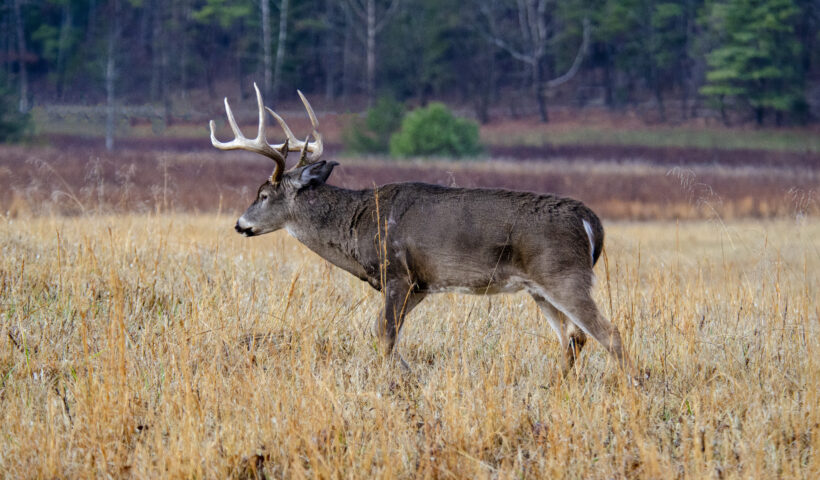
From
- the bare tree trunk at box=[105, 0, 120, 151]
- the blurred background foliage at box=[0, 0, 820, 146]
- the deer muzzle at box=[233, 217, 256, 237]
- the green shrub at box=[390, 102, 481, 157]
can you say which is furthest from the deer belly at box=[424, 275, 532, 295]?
the blurred background foliage at box=[0, 0, 820, 146]

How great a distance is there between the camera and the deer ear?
631 cm

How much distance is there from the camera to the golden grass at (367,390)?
4.00m

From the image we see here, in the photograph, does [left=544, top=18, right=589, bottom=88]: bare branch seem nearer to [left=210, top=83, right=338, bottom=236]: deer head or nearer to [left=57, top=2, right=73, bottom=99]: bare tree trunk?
[left=57, top=2, right=73, bottom=99]: bare tree trunk

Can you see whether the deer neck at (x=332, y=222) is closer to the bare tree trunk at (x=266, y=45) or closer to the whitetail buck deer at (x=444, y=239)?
the whitetail buck deer at (x=444, y=239)

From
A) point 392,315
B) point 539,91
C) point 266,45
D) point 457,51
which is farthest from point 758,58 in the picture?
point 392,315

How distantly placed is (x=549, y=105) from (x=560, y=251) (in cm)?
4525

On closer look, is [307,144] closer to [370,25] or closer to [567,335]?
[567,335]

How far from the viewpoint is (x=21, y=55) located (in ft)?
137

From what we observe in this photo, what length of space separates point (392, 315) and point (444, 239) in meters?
0.60

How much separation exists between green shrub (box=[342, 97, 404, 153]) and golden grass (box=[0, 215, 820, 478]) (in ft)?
92.6

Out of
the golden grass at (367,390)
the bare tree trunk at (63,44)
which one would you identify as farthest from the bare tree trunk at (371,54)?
the golden grass at (367,390)

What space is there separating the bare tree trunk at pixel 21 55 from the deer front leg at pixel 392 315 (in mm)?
33165

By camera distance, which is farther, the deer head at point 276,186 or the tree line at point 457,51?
the tree line at point 457,51

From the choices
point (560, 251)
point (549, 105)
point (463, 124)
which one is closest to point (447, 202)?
point (560, 251)
